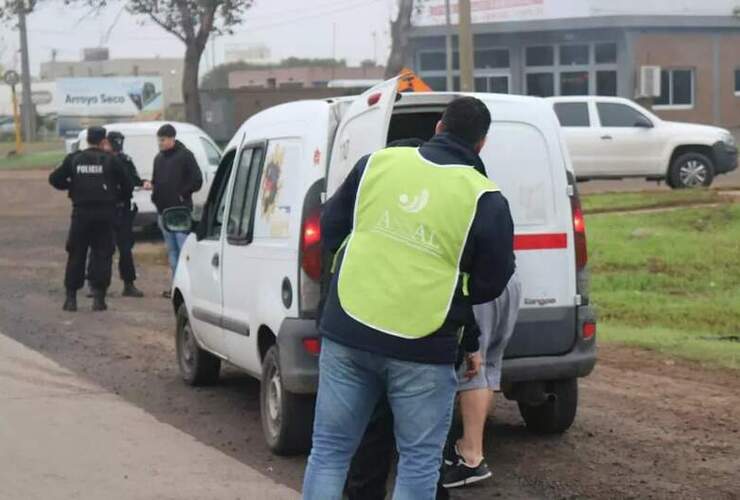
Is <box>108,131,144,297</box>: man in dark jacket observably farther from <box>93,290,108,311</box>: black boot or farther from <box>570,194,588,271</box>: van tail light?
<box>570,194,588,271</box>: van tail light

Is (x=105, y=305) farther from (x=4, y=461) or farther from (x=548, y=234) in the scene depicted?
(x=548, y=234)

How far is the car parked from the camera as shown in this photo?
971 inches

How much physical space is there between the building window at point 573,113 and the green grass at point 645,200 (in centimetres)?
272

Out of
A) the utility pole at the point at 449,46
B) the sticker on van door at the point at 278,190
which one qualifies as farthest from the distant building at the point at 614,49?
the sticker on van door at the point at 278,190

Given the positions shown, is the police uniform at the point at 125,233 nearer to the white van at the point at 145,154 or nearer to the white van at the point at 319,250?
the white van at the point at 145,154

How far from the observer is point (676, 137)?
80.8ft

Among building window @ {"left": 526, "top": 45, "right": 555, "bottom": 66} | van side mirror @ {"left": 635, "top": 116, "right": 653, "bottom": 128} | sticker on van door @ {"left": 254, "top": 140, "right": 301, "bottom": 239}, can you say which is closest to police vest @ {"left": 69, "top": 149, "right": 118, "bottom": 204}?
sticker on van door @ {"left": 254, "top": 140, "right": 301, "bottom": 239}

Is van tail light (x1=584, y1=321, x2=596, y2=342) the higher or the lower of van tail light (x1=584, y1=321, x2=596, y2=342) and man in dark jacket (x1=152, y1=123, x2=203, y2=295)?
the lower

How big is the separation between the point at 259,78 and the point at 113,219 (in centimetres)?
7467

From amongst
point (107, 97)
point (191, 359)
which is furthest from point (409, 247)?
point (107, 97)

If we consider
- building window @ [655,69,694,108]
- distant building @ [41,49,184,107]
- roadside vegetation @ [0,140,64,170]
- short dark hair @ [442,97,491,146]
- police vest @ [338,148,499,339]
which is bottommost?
roadside vegetation @ [0,140,64,170]

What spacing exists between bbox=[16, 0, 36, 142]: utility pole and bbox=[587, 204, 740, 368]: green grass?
2308 centimetres

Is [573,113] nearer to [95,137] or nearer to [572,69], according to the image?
[95,137]

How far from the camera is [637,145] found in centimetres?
2489
